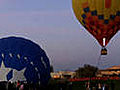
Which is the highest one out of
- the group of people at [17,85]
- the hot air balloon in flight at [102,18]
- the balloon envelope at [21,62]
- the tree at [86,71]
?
A: the hot air balloon in flight at [102,18]

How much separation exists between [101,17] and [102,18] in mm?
76

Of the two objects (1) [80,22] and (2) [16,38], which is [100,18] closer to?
(1) [80,22]

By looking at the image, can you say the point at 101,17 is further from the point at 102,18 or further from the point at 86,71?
the point at 86,71

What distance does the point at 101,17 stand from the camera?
56.5 feet

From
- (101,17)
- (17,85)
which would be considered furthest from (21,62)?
(101,17)

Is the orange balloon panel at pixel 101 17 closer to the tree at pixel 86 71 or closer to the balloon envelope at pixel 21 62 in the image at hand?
the balloon envelope at pixel 21 62

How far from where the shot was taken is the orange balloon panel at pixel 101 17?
56.1 ft

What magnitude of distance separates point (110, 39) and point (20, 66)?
4.89 m

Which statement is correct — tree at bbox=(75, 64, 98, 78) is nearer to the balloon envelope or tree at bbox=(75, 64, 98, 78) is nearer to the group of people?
the balloon envelope

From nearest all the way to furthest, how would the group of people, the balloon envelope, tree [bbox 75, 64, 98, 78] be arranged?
the group of people → the balloon envelope → tree [bbox 75, 64, 98, 78]

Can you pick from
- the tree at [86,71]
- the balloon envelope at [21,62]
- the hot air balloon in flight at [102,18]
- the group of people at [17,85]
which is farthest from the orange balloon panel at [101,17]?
the tree at [86,71]

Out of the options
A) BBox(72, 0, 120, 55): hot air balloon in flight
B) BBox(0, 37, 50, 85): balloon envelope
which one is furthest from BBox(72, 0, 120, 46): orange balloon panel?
BBox(0, 37, 50, 85): balloon envelope

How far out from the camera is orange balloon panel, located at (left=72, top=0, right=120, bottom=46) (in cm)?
1709

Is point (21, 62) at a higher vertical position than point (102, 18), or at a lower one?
lower
